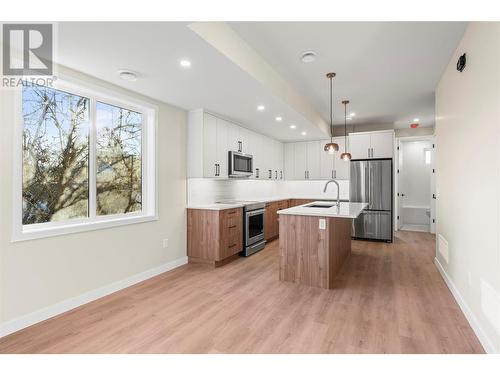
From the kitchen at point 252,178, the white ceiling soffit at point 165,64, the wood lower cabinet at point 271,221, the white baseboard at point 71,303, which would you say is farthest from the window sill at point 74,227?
the wood lower cabinet at point 271,221

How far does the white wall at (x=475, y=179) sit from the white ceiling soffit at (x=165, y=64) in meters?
1.96

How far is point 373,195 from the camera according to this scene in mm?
5629

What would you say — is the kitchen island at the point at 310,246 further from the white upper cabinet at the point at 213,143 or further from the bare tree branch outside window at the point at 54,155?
the bare tree branch outside window at the point at 54,155

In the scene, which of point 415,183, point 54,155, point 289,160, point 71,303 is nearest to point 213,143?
point 54,155

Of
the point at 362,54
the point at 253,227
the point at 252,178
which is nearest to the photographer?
the point at 362,54

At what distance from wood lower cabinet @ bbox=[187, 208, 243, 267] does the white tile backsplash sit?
1.28ft

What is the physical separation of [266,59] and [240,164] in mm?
2237

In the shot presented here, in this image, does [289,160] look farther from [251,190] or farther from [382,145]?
[382,145]

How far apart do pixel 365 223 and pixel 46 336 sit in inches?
217

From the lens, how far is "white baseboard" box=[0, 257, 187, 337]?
86.9 inches

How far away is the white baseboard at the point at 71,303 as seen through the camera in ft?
7.24

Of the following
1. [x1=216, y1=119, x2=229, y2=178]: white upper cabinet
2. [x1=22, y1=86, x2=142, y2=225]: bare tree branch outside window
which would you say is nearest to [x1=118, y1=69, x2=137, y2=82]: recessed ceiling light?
[x1=22, y1=86, x2=142, y2=225]: bare tree branch outside window

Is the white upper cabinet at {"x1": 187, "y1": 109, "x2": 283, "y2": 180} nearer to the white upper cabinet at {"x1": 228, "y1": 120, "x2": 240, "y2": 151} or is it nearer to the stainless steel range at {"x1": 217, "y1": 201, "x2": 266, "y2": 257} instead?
the white upper cabinet at {"x1": 228, "y1": 120, "x2": 240, "y2": 151}
